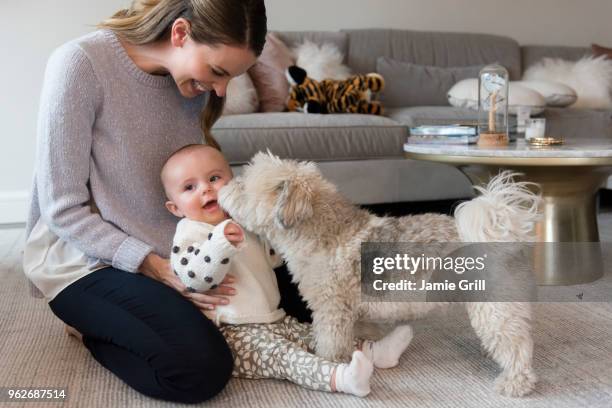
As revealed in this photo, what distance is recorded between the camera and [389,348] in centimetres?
141

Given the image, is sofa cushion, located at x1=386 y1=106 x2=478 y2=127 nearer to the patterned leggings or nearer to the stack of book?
the stack of book

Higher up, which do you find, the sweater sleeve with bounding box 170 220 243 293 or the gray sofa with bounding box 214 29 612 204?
the sweater sleeve with bounding box 170 220 243 293

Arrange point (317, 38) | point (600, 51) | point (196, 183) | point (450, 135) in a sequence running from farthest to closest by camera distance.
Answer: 1. point (600, 51)
2. point (317, 38)
3. point (450, 135)
4. point (196, 183)

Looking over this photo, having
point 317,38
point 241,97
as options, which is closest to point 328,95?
point 241,97

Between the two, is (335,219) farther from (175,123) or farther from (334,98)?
(334,98)

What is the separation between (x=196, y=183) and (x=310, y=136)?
4.56ft

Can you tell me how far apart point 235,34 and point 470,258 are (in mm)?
671

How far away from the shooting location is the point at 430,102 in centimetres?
366

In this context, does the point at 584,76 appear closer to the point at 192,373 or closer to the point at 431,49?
the point at 431,49

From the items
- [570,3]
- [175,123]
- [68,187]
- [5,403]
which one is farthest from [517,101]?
[5,403]

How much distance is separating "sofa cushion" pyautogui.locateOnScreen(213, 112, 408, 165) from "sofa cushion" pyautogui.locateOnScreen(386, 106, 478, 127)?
12 cm

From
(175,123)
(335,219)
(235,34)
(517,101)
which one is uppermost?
(235,34)

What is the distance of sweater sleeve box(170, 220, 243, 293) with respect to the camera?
4.13ft

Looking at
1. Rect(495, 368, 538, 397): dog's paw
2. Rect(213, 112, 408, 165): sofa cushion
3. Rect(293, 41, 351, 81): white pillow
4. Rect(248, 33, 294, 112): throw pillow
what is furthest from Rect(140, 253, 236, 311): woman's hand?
Rect(293, 41, 351, 81): white pillow
